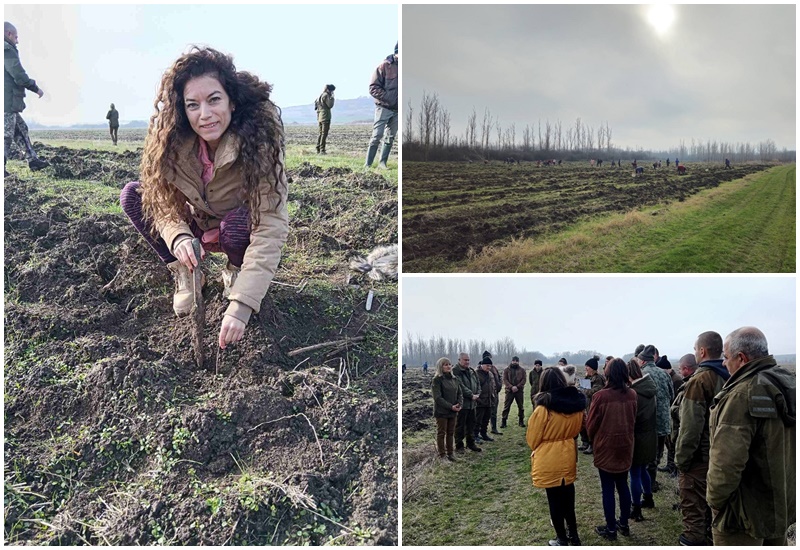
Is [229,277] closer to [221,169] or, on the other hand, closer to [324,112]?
[221,169]

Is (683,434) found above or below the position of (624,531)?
above

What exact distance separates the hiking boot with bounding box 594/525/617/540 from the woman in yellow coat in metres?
0.17

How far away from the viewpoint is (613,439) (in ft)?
10.7

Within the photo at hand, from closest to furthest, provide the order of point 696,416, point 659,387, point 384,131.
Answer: point 696,416 < point 659,387 < point 384,131

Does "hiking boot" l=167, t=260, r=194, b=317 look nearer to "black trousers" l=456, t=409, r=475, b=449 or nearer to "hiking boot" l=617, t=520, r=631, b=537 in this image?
"black trousers" l=456, t=409, r=475, b=449

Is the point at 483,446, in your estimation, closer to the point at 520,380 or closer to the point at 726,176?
the point at 520,380

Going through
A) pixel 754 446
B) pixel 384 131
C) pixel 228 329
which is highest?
pixel 384 131

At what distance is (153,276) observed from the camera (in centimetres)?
373

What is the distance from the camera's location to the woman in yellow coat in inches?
124

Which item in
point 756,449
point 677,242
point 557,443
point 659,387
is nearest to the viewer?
point 756,449

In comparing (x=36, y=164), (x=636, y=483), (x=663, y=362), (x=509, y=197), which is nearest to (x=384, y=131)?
(x=509, y=197)

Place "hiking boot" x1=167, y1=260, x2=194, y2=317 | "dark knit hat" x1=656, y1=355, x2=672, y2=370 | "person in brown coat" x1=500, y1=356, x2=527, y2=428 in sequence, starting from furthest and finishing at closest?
"person in brown coat" x1=500, y1=356, x2=527, y2=428 → "dark knit hat" x1=656, y1=355, x2=672, y2=370 → "hiking boot" x1=167, y1=260, x2=194, y2=317

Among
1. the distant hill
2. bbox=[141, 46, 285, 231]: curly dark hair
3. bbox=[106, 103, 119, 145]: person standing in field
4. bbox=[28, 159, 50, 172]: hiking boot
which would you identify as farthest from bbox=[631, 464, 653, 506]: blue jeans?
bbox=[28, 159, 50, 172]: hiking boot

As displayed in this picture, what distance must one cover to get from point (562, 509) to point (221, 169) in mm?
2664
